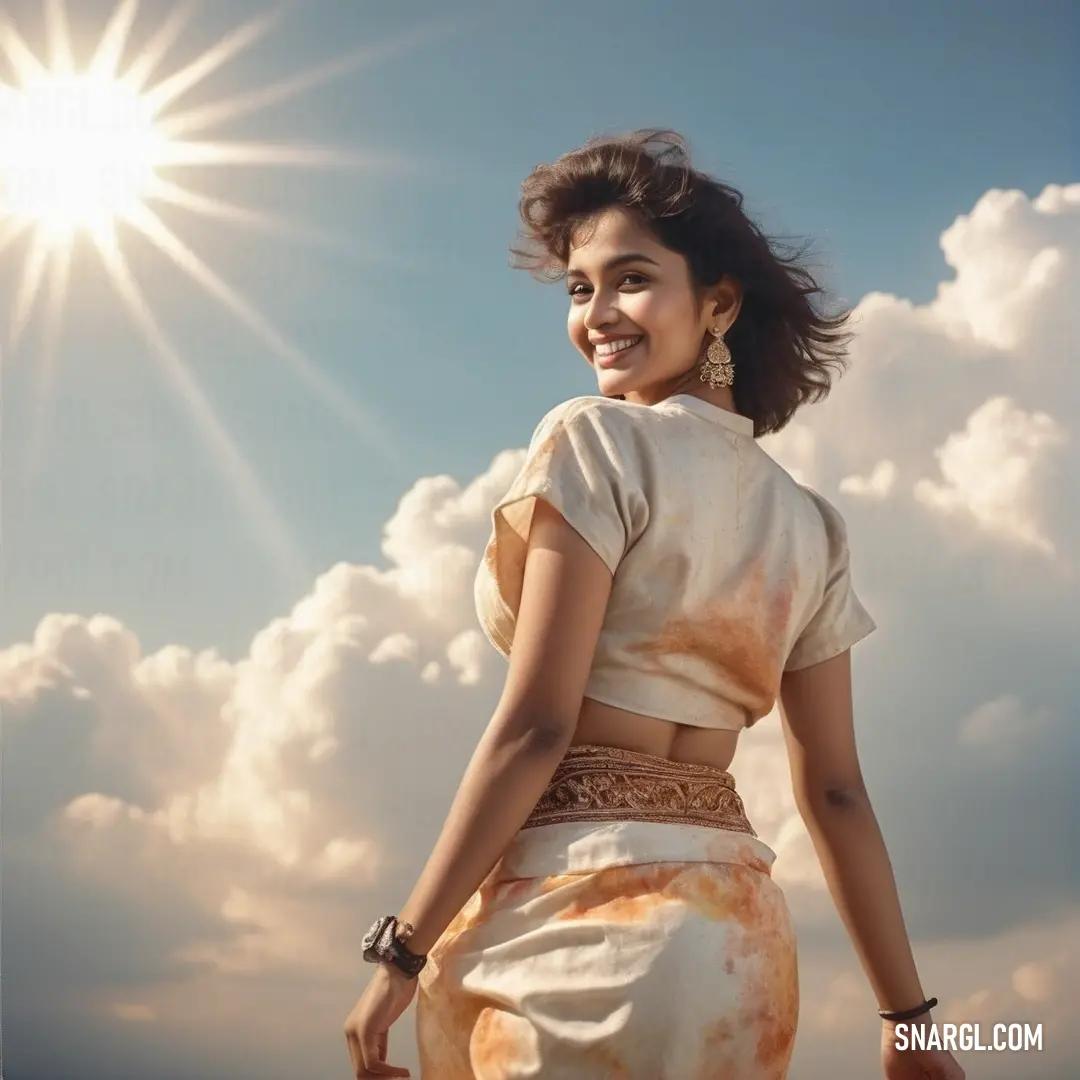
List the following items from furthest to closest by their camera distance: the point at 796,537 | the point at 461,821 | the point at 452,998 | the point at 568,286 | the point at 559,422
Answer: the point at 568,286
the point at 796,537
the point at 559,422
the point at 452,998
the point at 461,821

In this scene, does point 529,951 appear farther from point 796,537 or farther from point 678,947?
point 796,537

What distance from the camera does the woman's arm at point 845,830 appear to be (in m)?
2.22

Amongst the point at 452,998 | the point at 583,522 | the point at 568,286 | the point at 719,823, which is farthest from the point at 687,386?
the point at 452,998

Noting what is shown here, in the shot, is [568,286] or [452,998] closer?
[452,998]

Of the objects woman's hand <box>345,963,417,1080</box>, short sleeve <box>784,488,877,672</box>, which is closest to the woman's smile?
short sleeve <box>784,488,877,672</box>

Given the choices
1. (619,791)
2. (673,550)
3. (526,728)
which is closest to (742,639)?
(673,550)

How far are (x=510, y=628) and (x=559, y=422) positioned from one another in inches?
11.7

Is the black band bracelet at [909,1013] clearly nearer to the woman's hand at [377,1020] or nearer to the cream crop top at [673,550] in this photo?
the cream crop top at [673,550]

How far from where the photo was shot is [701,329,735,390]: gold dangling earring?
7.25ft

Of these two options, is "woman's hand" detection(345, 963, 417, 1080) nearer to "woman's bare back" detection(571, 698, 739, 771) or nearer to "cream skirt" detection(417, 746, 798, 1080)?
"cream skirt" detection(417, 746, 798, 1080)

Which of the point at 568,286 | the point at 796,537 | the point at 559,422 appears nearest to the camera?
the point at 559,422

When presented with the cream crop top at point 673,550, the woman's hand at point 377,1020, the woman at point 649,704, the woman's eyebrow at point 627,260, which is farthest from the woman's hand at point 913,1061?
the woman's eyebrow at point 627,260

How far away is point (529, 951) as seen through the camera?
1811 mm

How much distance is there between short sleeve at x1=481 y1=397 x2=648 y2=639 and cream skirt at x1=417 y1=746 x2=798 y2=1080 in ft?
0.90
